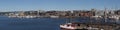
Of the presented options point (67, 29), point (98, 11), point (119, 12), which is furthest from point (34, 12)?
point (67, 29)

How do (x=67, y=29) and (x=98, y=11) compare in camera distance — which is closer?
(x=67, y=29)

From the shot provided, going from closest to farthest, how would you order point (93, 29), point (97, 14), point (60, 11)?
point (93, 29)
point (97, 14)
point (60, 11)

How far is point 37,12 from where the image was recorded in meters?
184

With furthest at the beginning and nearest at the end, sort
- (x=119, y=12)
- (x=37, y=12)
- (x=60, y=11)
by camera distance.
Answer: (x=37, y=12), (x=60, y=11), (x=119, y=12)

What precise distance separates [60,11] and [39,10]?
582 inches

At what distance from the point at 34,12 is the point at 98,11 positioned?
2628 inches

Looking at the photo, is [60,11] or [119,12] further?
[60,11]

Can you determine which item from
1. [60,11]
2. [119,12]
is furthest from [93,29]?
[60,11]

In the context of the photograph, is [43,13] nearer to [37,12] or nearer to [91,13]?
[37,12]

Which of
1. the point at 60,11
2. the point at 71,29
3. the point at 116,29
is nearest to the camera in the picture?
the point at 116,29

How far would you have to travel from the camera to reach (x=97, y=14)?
124 metres

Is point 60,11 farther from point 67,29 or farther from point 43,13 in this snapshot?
point 67,29

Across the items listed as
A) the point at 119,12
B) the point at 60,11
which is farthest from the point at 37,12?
the point at 119,12

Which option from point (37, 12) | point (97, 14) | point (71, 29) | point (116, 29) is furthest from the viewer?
point (37, 12)
